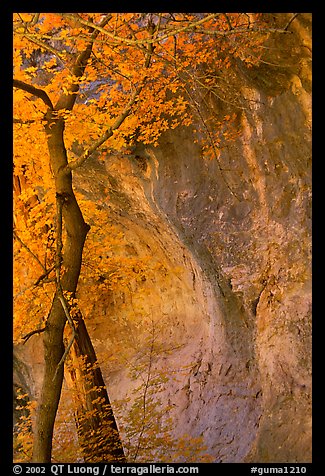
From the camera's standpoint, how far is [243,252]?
5.88 m

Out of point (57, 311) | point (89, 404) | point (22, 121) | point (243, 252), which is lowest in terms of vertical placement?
point (89, 404)

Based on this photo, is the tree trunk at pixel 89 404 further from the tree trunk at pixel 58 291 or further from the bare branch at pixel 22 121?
the bare branch at pixel 22 121

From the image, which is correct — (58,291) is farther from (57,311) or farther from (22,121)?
(22,121)

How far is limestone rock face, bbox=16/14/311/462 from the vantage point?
4.95 m

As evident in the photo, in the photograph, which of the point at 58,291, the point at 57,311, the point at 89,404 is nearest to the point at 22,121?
the point at 58,291

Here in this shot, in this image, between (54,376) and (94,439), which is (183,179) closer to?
(54,376)

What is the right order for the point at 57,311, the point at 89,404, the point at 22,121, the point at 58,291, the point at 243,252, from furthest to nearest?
the point at 89,404, the point at 243,252, the point at 22,121, the point at 57,311, the point at 58,291

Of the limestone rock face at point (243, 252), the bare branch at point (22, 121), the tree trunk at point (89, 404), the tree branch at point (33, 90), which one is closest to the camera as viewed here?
the tree branch at point (33, 90)

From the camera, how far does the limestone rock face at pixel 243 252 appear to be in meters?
4.95

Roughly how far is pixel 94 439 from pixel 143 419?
0.94m

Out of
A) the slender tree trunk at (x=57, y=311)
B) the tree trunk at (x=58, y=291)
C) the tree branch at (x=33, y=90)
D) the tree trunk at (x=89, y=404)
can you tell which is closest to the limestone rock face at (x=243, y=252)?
the tree trunk at (x=89, y=404)
